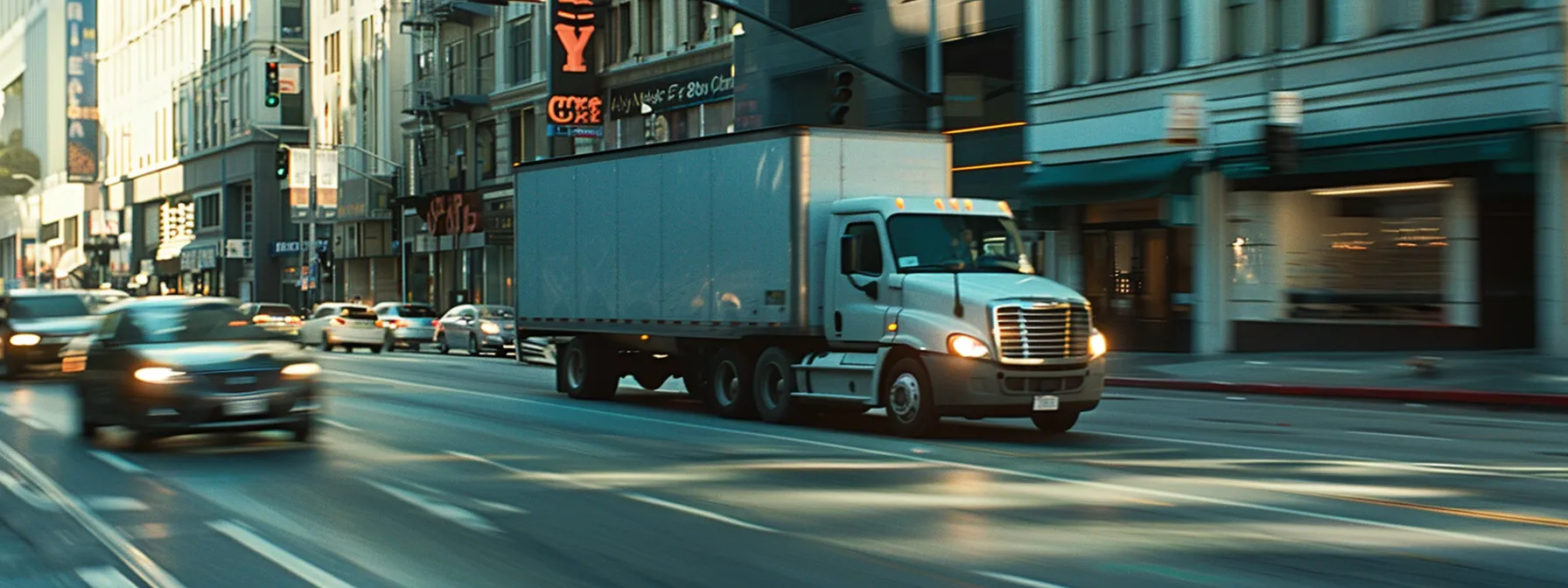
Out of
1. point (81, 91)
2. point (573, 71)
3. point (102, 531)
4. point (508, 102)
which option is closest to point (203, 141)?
point (81, 91)

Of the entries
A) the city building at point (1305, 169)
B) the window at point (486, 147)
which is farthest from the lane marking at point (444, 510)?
the window at point (486, 147)

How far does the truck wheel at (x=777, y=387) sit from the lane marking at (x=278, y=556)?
872 cm

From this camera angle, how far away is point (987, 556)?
9.30m

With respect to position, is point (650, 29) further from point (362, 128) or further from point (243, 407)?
point (243, 407)

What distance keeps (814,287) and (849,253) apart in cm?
69

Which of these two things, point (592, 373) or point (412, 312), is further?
point (412, 312)

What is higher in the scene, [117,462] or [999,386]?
[999,386]

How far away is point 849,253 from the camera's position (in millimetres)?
18328

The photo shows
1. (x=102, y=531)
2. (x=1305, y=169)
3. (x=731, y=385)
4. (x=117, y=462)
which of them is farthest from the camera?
(x=1305, y=169)

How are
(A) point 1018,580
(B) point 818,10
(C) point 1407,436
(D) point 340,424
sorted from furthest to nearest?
(B) point 818,10
(D) point 340,424
(C) point 1407,436
(A) point 1018,580

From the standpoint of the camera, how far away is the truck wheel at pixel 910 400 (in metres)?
16.9

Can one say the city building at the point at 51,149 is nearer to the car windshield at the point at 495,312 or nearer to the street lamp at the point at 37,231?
the street lamp at the point at 37,231

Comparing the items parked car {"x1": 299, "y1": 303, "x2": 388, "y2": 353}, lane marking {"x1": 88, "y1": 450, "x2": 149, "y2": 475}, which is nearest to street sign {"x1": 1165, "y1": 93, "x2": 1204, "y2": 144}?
lane marking {"x1": 88, "y1": 450, "x2": 149, "y2": 475}

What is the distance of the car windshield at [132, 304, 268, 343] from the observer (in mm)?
16594
